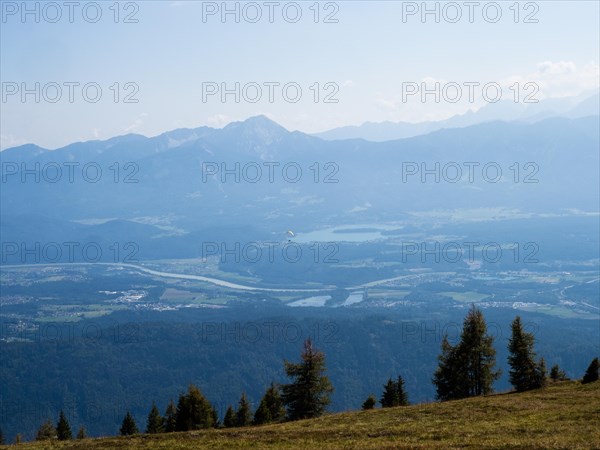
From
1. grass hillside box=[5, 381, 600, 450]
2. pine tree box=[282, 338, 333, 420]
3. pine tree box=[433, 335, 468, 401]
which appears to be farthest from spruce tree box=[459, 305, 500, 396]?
pine tree box=[282, 338, 333, 420]

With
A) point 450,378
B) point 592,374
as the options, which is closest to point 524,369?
point 592,374

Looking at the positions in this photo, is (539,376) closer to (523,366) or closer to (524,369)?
(524,369)

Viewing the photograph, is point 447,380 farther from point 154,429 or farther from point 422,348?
point 422,348

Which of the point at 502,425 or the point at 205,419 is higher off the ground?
the point at 502,425

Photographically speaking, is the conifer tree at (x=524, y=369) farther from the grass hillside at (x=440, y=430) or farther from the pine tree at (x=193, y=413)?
the pine tree at (x=193, y=413)

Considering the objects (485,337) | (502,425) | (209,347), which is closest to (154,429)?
(485,337)

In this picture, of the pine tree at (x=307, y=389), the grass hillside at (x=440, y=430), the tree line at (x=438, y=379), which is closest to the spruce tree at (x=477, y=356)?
the tree line at (x=438, y=379)
